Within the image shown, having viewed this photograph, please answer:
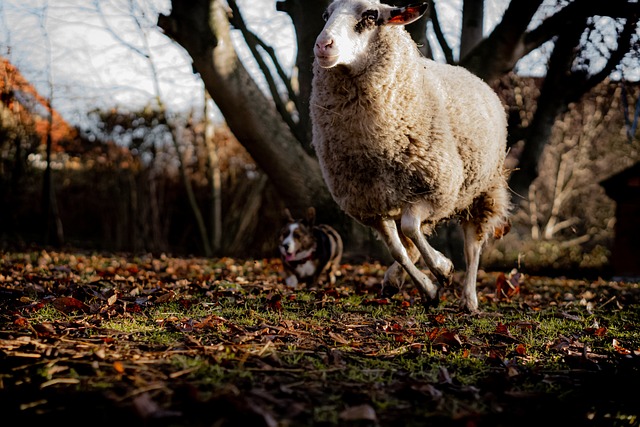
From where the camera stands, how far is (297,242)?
5910 mm

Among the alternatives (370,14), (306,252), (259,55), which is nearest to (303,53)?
(259,55)

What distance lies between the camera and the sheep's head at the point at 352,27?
11.5 ft

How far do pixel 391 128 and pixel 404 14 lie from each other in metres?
0.81

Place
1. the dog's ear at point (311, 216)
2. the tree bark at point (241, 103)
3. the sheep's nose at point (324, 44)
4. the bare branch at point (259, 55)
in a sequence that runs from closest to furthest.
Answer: the sheep's nose at point (324, 44) < the dog's ear at point (311, 216) < the tree bark at point (241, 103) < the bare branch at point (259, 55)

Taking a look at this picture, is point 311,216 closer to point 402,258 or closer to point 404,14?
point 402,258

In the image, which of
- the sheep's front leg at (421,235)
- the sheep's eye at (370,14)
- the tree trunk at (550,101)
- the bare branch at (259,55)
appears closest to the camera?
the sheep's eye at (370,14)

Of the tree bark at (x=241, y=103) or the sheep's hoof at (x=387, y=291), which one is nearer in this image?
the sheep's hoof at (x=387, y=291)

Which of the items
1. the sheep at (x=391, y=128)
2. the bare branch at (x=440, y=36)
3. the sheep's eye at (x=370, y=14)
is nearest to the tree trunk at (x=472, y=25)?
the bare branch at (x=440, y=36)

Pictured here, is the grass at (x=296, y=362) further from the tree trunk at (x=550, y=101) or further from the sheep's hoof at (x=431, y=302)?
the tree trunk at (x=550, y=101)

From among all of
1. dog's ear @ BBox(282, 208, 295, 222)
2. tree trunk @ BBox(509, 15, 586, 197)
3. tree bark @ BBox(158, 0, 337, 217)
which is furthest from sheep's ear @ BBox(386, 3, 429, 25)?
tree trunk @ BBox(509, 15, 586, 197)

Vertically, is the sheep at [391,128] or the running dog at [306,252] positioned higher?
the sheep at [391,128]

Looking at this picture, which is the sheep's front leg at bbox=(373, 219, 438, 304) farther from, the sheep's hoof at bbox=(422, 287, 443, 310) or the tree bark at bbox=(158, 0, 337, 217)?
the tree bark at bbox=(158, 0, 337, 217)

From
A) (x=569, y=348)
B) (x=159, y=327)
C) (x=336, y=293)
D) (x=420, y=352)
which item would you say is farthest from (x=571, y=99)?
(x=159, y=327)

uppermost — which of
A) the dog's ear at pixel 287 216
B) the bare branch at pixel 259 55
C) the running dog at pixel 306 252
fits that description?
the bare branch at pixel 259 55
